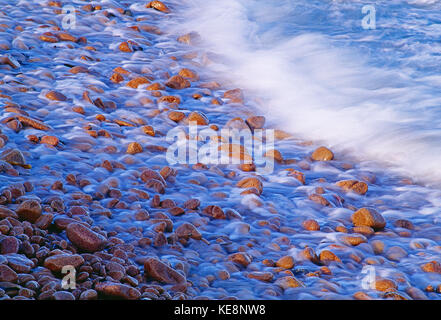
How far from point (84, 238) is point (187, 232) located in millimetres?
582

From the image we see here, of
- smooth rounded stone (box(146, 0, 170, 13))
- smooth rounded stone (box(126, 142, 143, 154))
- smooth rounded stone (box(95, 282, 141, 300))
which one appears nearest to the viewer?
smooth rounded stone (box(95, 282, 141, 300))

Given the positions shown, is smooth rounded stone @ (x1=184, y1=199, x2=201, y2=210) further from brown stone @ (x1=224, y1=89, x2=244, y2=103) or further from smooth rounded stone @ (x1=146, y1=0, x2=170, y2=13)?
smooth rounded stone @ (x1=146, y1=0, x2=170, y2=13)

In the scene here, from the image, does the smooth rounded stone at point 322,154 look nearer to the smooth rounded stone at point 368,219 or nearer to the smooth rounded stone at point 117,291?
the smooth rounded stone at point 368,219

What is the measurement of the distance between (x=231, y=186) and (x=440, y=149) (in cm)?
209

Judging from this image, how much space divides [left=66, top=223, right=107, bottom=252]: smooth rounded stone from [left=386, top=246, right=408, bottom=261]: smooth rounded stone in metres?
1.55

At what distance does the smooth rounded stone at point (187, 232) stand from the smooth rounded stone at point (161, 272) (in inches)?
16.8

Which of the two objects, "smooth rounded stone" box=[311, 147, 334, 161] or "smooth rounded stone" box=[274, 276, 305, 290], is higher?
"smooth rounded stone" box=[311, 147, 334, 161]

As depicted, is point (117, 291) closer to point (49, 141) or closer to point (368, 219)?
point (368, 219)

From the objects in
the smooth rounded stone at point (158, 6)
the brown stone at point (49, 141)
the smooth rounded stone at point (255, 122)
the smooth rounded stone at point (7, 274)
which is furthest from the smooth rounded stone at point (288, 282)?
the smooth rounded stone at point (158, 6)

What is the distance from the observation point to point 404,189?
4.02m

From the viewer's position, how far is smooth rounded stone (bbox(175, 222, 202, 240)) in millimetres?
2975

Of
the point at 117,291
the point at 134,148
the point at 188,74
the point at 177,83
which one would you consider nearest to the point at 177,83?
the point at 177,83

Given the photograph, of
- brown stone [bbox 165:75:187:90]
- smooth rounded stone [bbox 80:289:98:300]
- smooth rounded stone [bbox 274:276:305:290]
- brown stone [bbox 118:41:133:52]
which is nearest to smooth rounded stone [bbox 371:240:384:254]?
smooth rounded stone [bbox 274:276:305:290]

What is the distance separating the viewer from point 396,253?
10.1 feet
